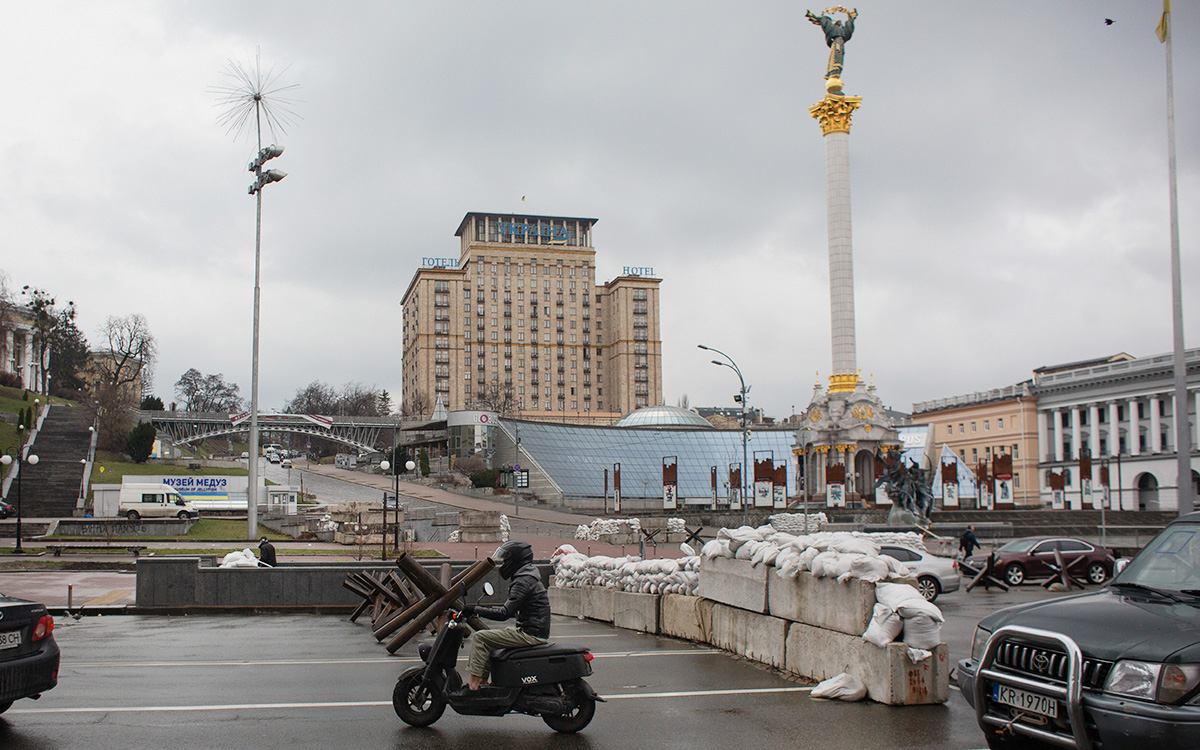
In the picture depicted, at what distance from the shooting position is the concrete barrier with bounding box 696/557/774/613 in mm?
10984

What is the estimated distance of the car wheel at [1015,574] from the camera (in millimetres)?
23672

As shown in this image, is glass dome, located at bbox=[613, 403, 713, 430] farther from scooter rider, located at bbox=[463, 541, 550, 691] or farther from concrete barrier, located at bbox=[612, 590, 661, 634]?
scooter rider, located at bbox=[463, 541, 550, 691]

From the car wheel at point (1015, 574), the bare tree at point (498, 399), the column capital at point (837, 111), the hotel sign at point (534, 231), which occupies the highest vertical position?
the hotel sign at point (534, 231)

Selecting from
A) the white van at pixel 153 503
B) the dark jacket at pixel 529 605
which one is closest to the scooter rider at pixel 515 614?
the dark jacket at pixel 529 605

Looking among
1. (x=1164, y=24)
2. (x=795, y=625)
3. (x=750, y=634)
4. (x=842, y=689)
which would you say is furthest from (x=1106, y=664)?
(x=1164, y=24)

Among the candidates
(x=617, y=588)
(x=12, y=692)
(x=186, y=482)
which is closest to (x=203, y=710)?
(x=12, y=692)

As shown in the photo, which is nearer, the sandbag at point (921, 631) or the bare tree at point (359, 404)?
the sandbag at point (921, 631)

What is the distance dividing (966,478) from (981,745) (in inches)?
2782

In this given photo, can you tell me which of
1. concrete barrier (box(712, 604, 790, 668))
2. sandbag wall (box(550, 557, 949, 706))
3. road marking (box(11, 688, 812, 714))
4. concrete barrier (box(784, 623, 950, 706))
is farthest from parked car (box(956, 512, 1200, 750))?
concrete barrier (box(712, 604, 790, 668))

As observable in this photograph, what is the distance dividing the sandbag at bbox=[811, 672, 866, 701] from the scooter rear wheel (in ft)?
8.50

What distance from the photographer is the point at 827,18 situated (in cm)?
7219

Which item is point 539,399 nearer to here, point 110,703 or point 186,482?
point 186,482

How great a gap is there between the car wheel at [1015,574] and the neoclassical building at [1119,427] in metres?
55.6

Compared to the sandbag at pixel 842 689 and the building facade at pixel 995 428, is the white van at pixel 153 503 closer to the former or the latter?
the sandbag at pixel 842 689
